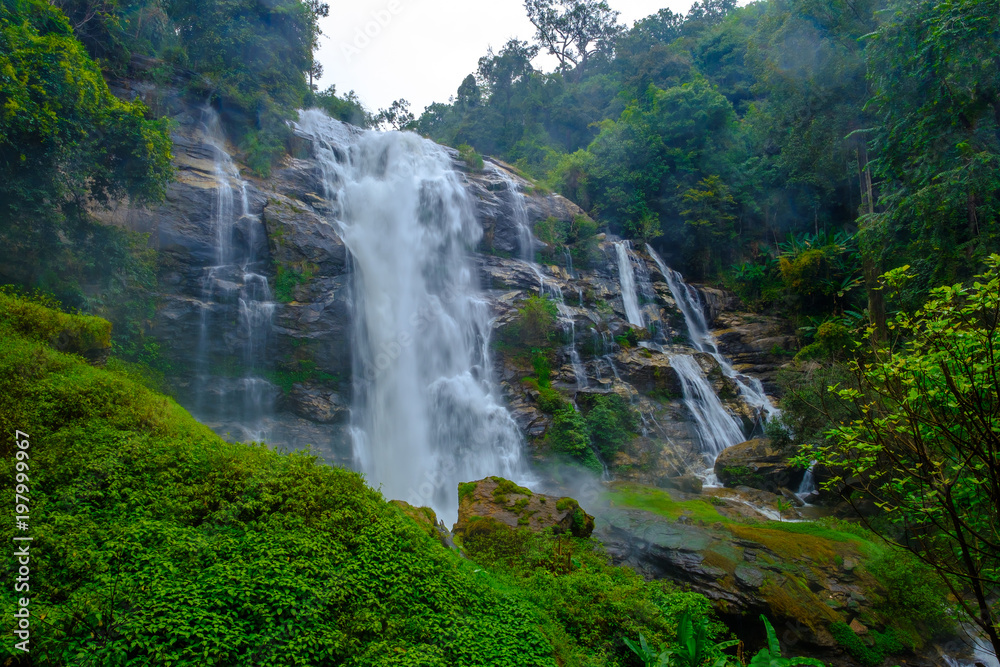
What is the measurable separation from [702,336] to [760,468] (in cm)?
947

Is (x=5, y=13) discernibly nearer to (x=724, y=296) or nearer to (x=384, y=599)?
(x=384, y=599)

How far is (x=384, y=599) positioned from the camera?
176 inches

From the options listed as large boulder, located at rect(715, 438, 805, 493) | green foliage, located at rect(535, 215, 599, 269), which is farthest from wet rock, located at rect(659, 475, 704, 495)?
green foliage, located at rect(535, 215, 599, 269)

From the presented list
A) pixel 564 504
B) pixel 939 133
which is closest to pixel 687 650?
pixel 564 504

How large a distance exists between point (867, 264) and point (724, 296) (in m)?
8.82

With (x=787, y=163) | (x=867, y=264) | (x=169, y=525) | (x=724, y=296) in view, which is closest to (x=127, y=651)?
(x=169, y=525)

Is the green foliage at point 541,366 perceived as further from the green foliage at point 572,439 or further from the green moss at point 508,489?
the green moss at point 508,489

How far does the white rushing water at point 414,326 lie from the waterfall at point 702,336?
29.8 feet

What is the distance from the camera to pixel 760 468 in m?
13.6

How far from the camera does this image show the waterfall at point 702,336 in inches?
712

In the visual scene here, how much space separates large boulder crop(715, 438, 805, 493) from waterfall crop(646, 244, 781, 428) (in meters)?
3.11

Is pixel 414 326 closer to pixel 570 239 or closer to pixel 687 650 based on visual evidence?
pixel 570 239

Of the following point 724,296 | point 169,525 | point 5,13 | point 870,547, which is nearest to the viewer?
point 169,525

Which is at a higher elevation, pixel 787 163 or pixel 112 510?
pixel 787 163
